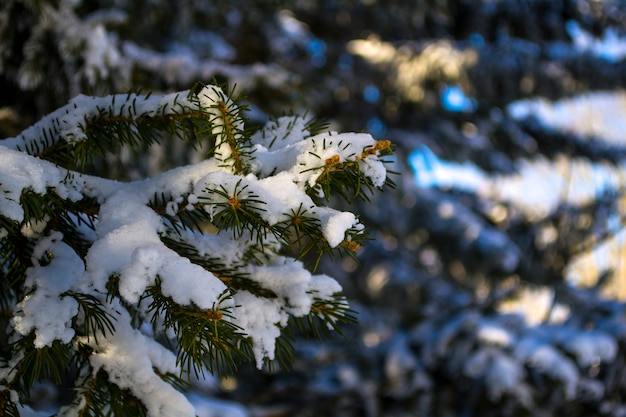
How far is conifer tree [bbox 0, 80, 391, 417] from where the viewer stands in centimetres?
87

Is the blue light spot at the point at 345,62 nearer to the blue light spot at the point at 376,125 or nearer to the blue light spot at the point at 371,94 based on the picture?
the blue light spot at the point at 371,94

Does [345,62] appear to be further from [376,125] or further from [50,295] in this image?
[50,295]

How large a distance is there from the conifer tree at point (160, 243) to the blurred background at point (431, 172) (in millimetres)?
1175

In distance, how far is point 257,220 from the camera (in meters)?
0.87

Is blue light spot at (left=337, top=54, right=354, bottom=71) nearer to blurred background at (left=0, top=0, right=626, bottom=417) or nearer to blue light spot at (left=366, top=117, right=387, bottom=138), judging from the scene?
blurred background at (left=0, top=0, right=626, bottom=417)

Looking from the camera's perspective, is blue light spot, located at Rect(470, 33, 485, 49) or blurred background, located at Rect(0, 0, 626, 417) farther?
blue light spot, located at Rect(470, 33, 485, 49)

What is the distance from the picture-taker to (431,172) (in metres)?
5.23

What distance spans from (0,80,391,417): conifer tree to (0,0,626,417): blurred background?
3.86ft

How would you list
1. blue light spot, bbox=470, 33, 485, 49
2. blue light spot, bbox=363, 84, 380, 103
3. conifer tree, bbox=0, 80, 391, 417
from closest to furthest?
1. conifer tree, bbox=0, 80, 391, 417
2. blue light spot, bbox=470, 33, 485, 49
3. blue light spot, bbox=363, 84, 380, 103

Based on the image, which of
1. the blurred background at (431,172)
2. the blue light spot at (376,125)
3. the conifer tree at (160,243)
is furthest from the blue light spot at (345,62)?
the conifer tree at (160,243)

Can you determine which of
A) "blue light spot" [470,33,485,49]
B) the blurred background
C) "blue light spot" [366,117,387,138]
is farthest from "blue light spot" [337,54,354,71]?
"blue light spot" [470,33,485,49]

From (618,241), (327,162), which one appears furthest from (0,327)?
(618,241)

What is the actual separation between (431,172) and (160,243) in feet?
14.9

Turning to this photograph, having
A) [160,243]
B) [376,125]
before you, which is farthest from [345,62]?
[160,243]
